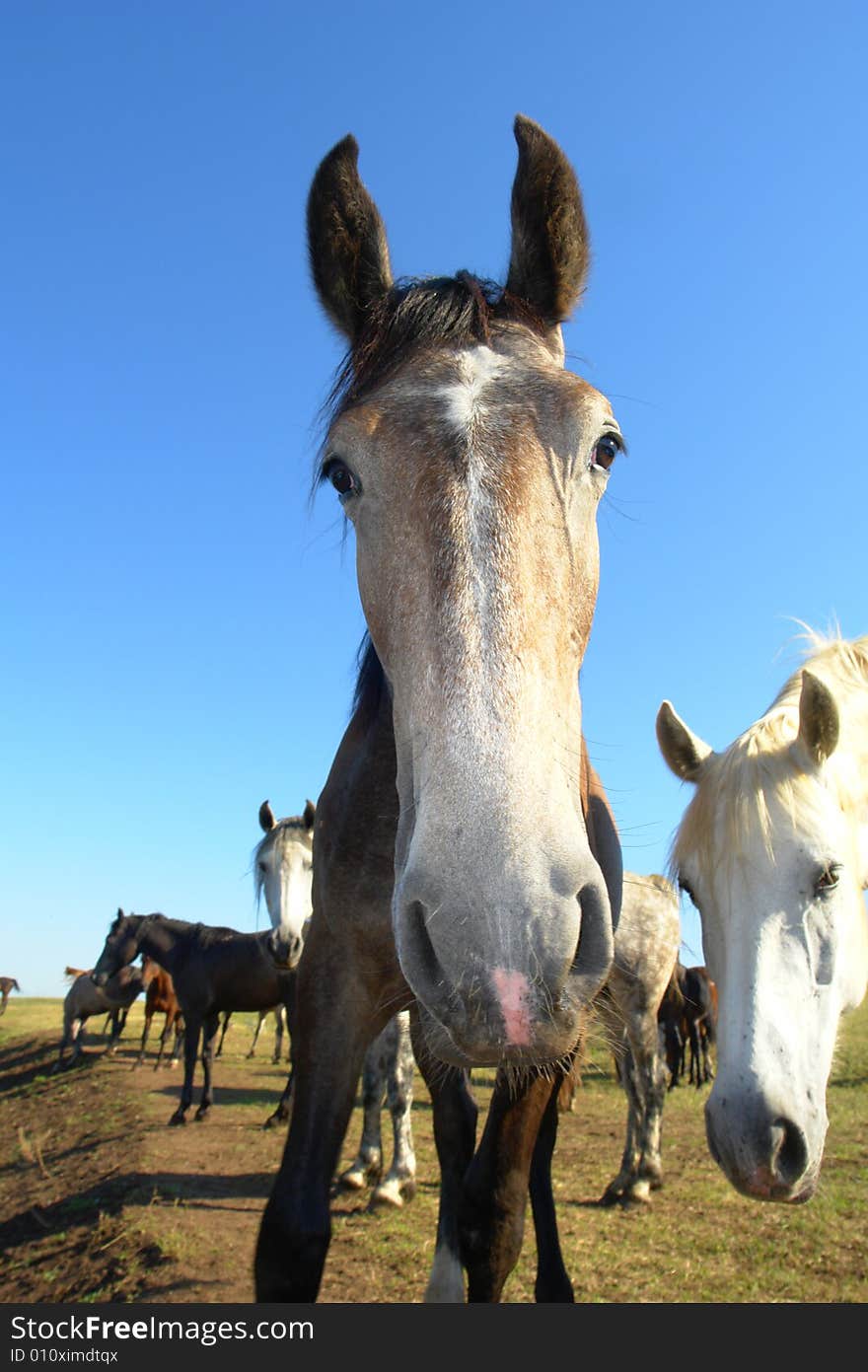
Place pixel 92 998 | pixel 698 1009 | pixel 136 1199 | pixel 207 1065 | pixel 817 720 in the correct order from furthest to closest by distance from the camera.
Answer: pixel 92 998, pixel 207 1065, pixel 698 1009, pixel 136 1199, pixel 817 720

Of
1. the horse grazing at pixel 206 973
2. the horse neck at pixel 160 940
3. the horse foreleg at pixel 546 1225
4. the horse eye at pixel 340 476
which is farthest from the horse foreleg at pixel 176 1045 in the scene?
the horse eye at pixel 340 476

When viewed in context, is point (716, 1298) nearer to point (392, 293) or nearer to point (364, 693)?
point (364, 693)

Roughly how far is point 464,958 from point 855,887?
285 centimetres

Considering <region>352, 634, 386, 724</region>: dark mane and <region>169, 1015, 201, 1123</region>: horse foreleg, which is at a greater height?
<region>352, 634, 386, 724</region>: dark mane

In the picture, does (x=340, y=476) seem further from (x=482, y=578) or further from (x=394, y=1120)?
(x=394, y=1120)

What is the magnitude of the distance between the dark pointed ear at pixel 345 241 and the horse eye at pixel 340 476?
2.48 feet

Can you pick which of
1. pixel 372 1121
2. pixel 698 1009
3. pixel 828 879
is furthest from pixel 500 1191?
pixel 698 1009

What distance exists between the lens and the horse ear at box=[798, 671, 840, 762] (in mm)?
3658

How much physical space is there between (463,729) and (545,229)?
2121mm

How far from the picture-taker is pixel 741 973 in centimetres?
328

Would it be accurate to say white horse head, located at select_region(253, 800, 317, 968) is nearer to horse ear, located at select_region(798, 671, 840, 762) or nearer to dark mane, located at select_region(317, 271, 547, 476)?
horse ear, located at select_region(798, 671, 840, 762)

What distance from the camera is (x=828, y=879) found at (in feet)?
11.4

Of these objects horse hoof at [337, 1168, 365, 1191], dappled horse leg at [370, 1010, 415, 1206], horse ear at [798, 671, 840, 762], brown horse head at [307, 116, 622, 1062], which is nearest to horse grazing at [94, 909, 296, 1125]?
horse hoof at [337, 1168, 365, 1191]
